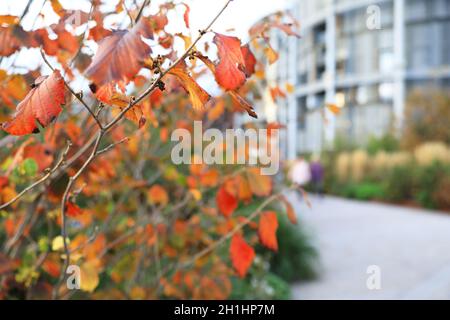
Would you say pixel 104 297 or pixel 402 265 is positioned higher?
pixel 104 297

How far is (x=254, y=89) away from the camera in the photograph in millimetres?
2947

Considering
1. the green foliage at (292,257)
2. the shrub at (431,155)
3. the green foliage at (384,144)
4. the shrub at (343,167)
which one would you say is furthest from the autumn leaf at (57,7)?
the green foliage at (384,144)

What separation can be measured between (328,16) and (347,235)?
79.3ft

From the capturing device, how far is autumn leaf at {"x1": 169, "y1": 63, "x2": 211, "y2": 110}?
0.98 meters

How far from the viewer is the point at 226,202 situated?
2.13 m

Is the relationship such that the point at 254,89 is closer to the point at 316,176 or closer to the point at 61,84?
the point at 61,84

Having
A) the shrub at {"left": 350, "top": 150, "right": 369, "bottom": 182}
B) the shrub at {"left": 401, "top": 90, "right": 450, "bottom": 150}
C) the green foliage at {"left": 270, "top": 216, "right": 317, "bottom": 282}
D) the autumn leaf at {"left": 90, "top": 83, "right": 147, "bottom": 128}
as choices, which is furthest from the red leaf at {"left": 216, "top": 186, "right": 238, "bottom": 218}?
the shrub at {"left": 401, "top": 90, "right": 450, "bottom": 150}

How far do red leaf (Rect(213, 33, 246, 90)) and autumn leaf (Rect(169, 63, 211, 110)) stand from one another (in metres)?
0.05

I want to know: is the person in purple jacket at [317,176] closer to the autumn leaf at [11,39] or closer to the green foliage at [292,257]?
the green foliage at [292,257]

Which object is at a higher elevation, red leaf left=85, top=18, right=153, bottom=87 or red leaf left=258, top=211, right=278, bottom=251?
red leaf left=85, top=18, right=153, bottom=87

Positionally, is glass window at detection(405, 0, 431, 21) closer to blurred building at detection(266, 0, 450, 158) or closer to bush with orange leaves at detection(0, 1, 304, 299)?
blurred building at detection(266, 0, 450, 158)

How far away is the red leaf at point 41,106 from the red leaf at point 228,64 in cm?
32

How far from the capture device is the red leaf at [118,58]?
0.75 metres
